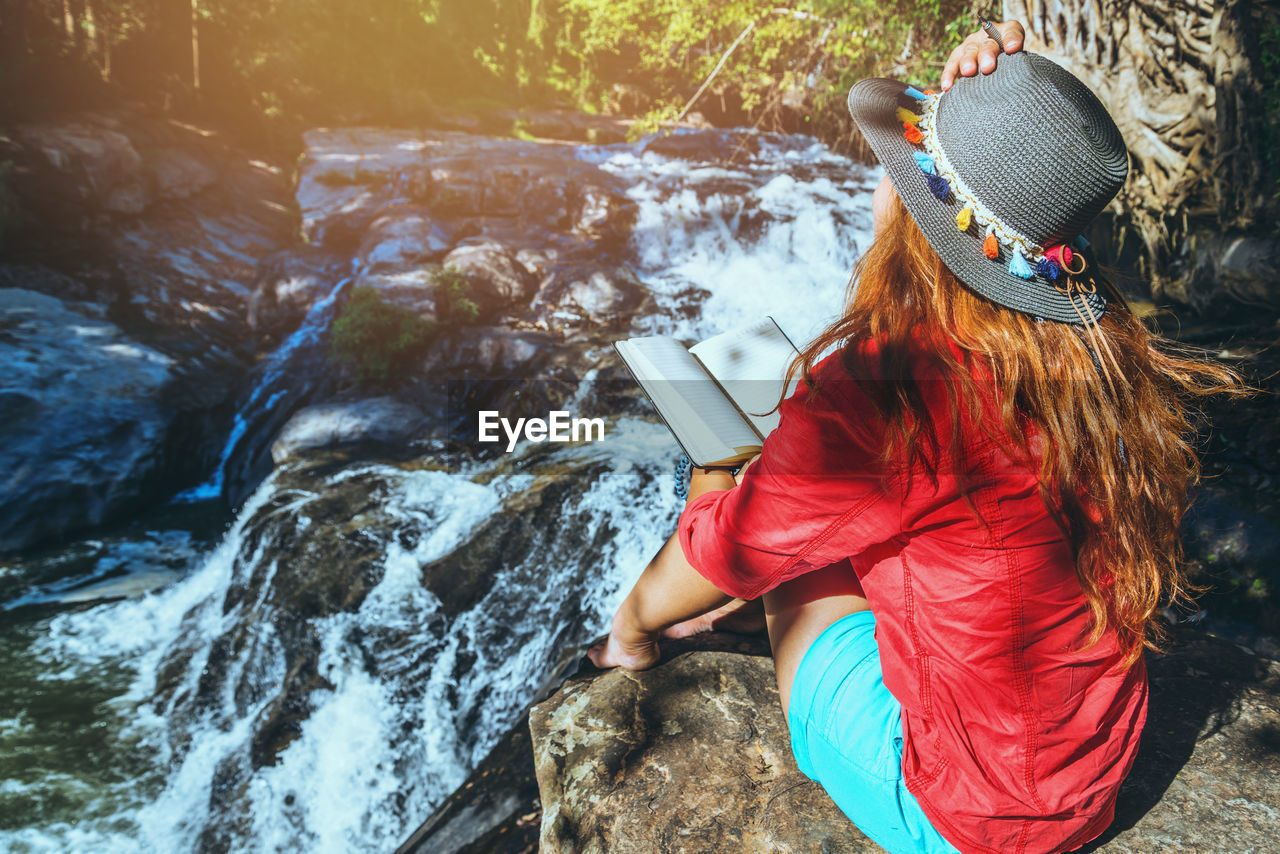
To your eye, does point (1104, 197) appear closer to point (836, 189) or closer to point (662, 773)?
point (662, 773)

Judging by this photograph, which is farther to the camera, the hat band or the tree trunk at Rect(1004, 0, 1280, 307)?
the tree trunk at Rect(1004, 0, 1280, 307)

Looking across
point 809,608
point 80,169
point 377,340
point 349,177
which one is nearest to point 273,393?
point 377,340

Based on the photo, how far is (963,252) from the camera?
105 centimetres

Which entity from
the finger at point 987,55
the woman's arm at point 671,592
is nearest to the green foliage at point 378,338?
the woman's arm at point 671,592

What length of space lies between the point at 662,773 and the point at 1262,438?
11.2 ft

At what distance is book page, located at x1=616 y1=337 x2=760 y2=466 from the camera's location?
1546 mm

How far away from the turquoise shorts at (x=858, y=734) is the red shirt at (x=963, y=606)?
2.2 inches

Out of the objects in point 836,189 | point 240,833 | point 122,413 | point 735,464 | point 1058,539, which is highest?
point 1058,539

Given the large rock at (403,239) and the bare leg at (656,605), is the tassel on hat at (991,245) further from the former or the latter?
the large rock at (403,239)

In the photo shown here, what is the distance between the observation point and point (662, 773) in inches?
64.2

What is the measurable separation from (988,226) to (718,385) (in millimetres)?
888

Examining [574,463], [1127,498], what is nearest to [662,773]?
[1127,498]

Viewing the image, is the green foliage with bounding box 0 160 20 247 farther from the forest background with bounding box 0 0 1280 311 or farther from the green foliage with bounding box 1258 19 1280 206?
the green foliage with bounding box 1258 19 1280 206

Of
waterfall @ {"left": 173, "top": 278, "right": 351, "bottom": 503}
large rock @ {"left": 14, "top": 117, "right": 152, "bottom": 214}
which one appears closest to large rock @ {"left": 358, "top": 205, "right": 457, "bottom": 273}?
waterfall @ {"left": 173, "top": 278, "right": 351, "bottom": 503}
